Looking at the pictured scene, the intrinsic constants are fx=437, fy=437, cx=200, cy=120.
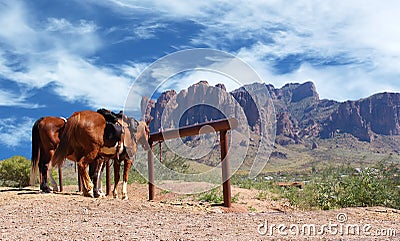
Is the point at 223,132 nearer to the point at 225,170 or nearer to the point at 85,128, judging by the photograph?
the point at 225,170

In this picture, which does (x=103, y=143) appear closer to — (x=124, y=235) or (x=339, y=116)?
(x=124, y=235)

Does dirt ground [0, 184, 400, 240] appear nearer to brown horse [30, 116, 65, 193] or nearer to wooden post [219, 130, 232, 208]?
wooden post [219, 130, 232, 208]

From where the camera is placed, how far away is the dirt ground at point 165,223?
4.58 metres

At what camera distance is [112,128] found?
827 cm

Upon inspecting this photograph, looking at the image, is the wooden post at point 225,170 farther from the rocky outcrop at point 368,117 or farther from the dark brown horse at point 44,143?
the rocky outcrop at point 368,117

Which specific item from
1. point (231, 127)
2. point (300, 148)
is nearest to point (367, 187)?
point (231, 127)

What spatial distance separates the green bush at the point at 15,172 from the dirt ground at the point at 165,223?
9.86m

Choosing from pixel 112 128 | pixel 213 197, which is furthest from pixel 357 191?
pixel 112 128

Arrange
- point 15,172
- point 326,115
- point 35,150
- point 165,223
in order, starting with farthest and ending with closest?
point 326,115, point 15,172, point 35,150, point 165,223

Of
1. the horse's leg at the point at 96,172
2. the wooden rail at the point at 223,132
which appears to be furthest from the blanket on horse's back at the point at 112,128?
the wooden rail at the point at 223,132

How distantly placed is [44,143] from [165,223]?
491 cm

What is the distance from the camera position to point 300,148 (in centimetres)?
8812

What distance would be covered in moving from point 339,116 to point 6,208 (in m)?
136

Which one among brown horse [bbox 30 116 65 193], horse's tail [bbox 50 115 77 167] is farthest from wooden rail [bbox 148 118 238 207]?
brown horse [bbox 30 116 65 193]
